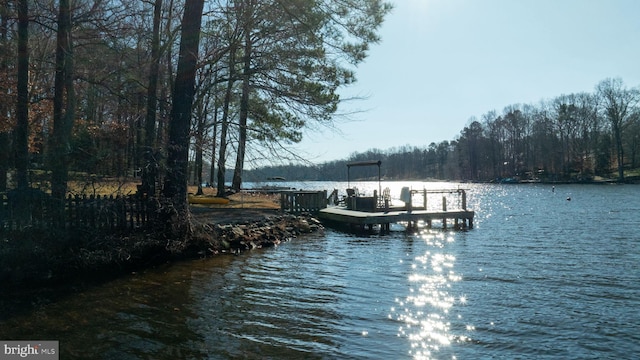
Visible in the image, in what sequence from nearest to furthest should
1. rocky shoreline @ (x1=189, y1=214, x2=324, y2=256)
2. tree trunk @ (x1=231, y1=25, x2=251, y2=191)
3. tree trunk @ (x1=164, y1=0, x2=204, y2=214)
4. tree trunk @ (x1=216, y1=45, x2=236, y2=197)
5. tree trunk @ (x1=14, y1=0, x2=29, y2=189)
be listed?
tree trunk @ (x1=14, y1=0, x2=29, y2=189), tree trunk @ (x1=164, y1=0, x2=204, y2=214), rocky shoreline @ (x1=189, y1=214, x2=324, y2=256), tree trunk @ (x1=231, y1=25, x2=251, y2=191), tree trunk @ (x1=216, y1=45, x2=236, y2=197)

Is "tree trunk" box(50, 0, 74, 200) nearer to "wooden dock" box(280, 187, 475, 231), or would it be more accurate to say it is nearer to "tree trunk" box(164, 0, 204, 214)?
"tree trunk" box(164, 0, 204, 214)

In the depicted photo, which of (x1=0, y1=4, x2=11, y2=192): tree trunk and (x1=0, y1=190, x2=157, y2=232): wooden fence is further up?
(x1=0, y1=4, x2=11, y2=192): tree trunk

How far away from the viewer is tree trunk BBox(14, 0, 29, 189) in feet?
37.7

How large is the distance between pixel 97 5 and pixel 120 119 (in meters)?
7.76

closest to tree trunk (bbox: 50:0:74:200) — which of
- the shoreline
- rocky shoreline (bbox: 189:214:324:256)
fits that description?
the shoreline

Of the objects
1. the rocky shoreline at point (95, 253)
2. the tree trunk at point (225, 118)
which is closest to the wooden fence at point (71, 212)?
the rocky shoreline at point (95, 253)

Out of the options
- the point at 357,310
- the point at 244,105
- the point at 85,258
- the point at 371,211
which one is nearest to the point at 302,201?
the point at 371,211

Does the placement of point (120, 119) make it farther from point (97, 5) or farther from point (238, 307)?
point (238, 307)

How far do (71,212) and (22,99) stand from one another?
16.7ft

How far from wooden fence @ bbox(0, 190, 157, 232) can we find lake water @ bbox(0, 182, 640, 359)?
5.46 ft

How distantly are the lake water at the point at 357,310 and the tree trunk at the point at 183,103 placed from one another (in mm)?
2428

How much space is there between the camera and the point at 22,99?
12.7m

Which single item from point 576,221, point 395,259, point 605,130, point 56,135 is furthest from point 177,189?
point 605,130

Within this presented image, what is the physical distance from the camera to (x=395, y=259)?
13.2 metres
